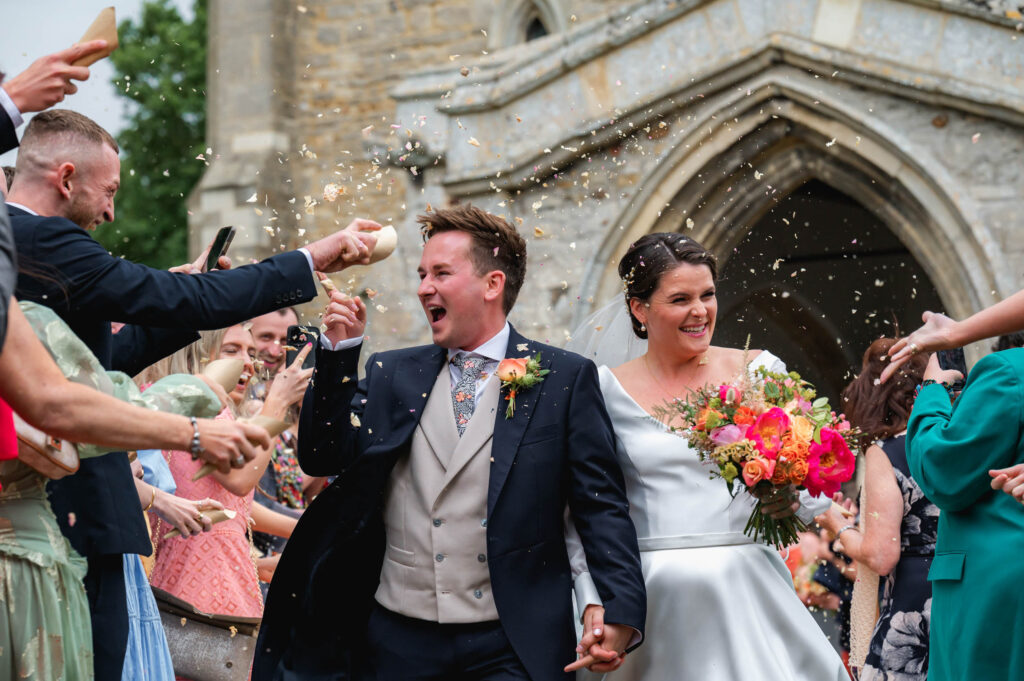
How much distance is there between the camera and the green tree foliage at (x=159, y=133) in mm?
28094

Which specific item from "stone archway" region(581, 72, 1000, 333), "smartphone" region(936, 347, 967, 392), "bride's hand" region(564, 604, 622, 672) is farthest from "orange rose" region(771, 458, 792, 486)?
"stone archway" region(581, 72, 1000, 333)

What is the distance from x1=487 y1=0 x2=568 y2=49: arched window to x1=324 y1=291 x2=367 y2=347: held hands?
40.2 ft

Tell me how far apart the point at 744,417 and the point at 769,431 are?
10cm

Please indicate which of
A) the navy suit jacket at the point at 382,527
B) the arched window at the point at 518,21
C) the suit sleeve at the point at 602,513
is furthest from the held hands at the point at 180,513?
the arched window at the point at 518,21

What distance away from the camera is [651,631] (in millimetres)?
4195

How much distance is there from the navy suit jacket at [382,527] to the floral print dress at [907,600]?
77.0 inches

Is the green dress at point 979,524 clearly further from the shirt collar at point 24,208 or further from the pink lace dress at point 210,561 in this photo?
the shirt collar at point 24,208

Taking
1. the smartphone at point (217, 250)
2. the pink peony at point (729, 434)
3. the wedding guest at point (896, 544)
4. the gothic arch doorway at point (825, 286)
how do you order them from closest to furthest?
the pink peony at point (729, 434) → the smartphone at point (217, 250) → the wedding guest at point (896, 544) → the gothic arch doorway at point (825, 286)

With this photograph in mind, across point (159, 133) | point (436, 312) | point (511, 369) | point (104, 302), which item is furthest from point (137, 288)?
point (159, 133)

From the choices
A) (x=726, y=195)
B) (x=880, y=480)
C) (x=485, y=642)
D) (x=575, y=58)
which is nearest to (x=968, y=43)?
(x=726, y=195)

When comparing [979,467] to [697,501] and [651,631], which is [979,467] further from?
[651,631]

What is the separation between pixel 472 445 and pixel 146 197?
86.0ft

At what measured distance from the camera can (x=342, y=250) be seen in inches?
151

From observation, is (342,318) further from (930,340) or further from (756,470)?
(930,340)
